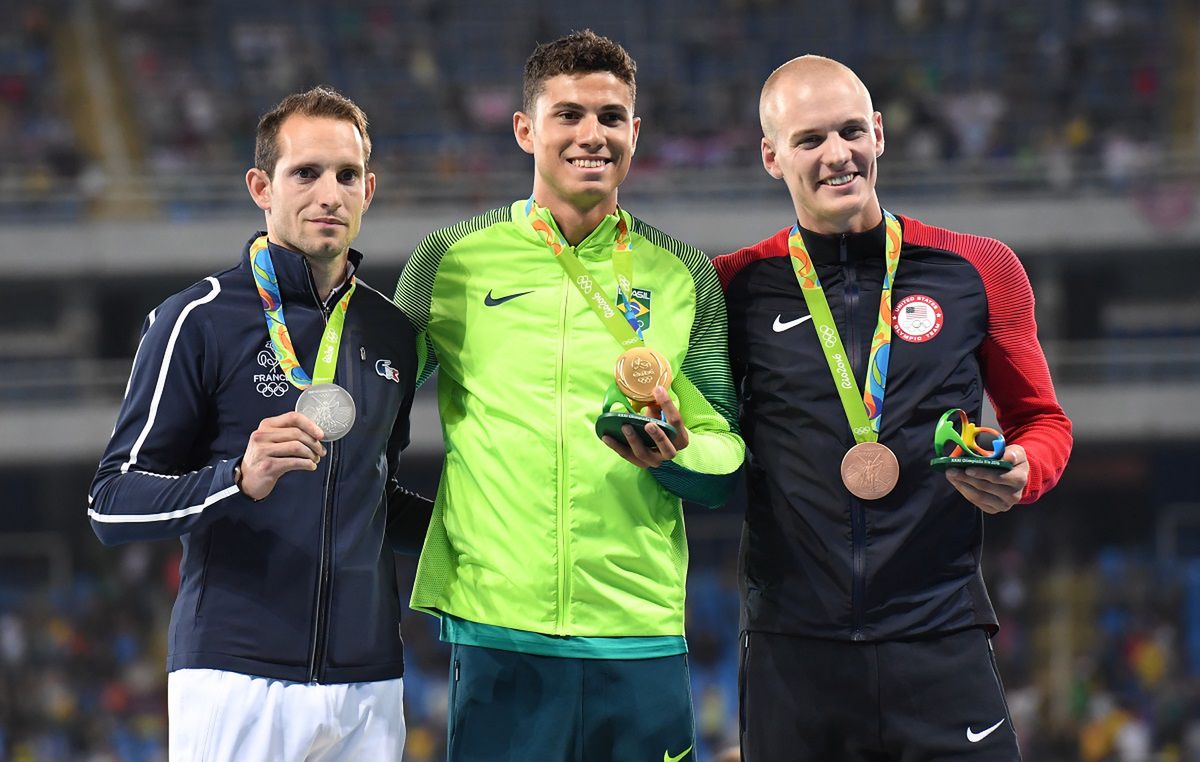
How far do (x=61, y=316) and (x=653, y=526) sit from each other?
15998mm

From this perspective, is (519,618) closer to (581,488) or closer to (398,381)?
(581,488)

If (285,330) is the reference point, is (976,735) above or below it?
below

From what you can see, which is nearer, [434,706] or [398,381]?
[398,381]

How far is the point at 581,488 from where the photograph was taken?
3445 millimetres

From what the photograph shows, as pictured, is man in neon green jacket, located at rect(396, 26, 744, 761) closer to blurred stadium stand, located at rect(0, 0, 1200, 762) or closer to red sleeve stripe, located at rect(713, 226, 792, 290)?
red sleeve stripe, located at rect(713, 226, 792, 290)

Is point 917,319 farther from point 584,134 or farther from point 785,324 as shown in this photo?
point 584,134

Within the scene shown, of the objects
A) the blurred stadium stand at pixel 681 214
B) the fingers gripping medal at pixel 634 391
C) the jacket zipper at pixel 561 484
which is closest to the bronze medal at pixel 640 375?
the fingers gripping medal at pixel 634 391

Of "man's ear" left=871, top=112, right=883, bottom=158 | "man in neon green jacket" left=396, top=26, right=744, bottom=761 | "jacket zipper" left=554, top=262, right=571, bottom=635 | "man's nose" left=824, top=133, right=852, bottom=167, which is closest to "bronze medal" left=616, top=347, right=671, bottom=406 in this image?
"man in neon green jacket" left=396, top=26, right=744, bottom=761

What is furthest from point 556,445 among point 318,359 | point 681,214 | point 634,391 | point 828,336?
point 681,214

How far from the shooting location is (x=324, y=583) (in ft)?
10.9

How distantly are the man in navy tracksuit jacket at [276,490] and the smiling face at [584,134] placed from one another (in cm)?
47

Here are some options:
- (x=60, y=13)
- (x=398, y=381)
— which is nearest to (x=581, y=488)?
(x=398, y=381)

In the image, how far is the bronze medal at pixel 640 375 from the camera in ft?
10.3

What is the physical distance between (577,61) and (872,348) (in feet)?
3.33
